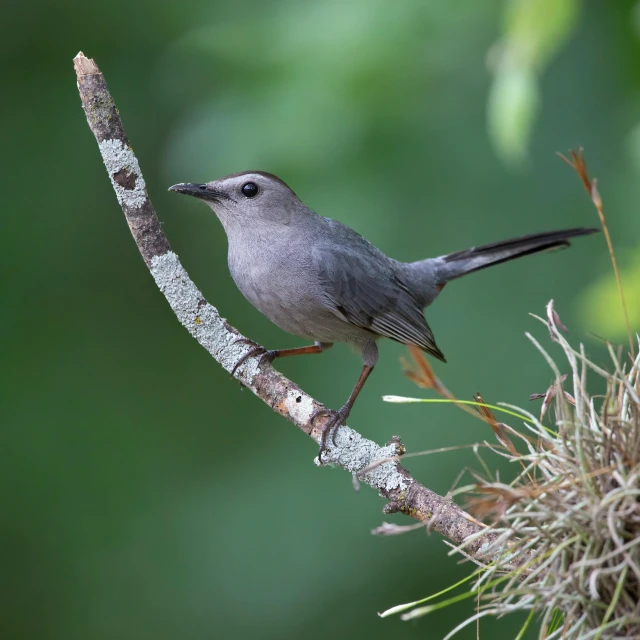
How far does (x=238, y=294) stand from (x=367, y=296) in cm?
172

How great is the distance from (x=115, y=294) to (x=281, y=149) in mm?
2353

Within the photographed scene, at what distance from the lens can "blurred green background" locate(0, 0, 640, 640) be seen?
369cm

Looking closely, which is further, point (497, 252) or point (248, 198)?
point (497, 252)

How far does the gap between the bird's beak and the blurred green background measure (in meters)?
0.14

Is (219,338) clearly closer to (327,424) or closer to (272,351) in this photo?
(327,424)

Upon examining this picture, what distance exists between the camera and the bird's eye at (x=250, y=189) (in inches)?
147

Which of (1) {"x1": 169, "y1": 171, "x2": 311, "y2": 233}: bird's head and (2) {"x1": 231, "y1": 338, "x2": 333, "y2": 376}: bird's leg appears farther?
(1) {"x1": 169, "y1": 171, "x2": 311, "y2": 233}: bird's head

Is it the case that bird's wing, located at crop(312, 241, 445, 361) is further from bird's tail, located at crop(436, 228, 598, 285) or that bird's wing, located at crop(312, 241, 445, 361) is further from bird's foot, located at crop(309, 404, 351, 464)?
bird's foot, located at crop(309, 404, 351, 464)

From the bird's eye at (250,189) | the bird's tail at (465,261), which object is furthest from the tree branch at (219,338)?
the bird's tail at (465,261)

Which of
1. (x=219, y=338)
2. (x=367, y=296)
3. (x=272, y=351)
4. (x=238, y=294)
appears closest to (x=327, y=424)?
(x=219, y=338)

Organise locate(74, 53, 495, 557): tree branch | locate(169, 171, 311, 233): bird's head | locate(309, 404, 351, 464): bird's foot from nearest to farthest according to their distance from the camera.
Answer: locate(74, 53, 495, 557): tree branch < locate(309, 404, 351, 464): bird's foot < locate(169, 171, 311, 233): bird's head

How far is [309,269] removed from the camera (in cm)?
372

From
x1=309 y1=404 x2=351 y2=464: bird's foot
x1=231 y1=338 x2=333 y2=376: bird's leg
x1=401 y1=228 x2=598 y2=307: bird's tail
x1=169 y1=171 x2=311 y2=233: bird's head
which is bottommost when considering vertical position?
x1=309 y1=404 x2=351 y2=464: bird's foot

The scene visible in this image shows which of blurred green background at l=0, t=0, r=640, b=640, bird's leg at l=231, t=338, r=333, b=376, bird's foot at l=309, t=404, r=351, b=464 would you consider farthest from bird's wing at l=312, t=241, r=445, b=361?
bird's foot at l=309, t=404, r=351, b=464
